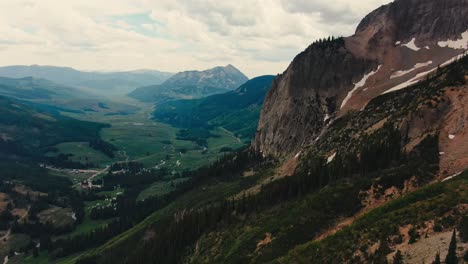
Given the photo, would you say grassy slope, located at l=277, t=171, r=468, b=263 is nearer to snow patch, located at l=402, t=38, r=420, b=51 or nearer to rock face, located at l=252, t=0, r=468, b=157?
rock face, located at l=252, t=0, r=468, b=157

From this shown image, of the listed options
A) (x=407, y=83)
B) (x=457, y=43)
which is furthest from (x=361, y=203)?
(x=457, y=43)

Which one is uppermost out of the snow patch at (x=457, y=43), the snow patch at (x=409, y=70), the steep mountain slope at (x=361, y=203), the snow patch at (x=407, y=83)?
the snow patch at (x=457, y=43)

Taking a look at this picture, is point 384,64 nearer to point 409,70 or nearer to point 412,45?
point 409,70

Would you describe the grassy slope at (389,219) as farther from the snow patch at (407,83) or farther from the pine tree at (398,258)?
the snow patch at (407,83)

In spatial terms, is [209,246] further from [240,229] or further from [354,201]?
[354,201]

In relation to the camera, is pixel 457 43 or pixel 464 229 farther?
pixel 457 43

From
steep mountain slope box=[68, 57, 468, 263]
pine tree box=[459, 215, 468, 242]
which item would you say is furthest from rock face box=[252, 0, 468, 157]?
pine tree box=[459, 215, 468, 242]

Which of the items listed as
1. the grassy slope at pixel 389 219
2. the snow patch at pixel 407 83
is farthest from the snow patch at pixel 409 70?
the grassy slope at pixel 389 219

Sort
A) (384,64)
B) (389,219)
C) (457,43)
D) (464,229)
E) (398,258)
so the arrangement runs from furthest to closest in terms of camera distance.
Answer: (384,64) → (457,43) → (389,219) → (398,258) → (464,229)

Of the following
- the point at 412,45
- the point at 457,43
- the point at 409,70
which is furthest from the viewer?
the point at 412,45
